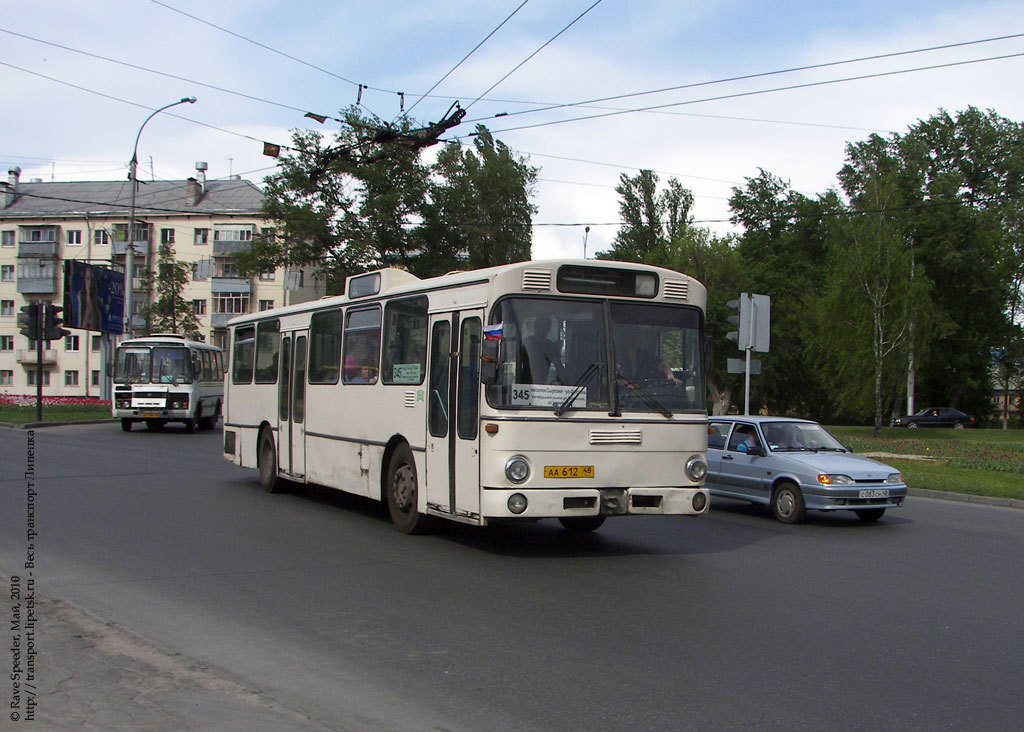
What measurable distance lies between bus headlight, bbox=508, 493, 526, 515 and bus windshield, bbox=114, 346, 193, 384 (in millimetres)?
25024

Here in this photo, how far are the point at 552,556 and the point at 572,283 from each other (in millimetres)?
2722

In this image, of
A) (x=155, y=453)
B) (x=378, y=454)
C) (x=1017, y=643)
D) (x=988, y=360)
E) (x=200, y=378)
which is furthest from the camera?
(x=988, y=360)

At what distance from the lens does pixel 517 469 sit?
9.73m

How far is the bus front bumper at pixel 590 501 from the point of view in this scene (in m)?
9.74

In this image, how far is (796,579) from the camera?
9352mm

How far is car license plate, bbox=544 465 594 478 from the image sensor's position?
387 inches

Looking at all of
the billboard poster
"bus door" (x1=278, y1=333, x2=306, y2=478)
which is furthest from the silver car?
the billboard poster

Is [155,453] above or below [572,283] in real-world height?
below

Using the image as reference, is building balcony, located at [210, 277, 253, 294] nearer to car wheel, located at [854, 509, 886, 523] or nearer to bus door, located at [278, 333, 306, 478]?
bus door, located at [278, 333, 306, 478]

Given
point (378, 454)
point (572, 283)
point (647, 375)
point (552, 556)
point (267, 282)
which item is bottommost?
point (552, 556)

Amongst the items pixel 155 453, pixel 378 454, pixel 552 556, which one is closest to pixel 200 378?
pixel 155 453

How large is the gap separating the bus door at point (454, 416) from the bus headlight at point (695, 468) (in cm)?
216

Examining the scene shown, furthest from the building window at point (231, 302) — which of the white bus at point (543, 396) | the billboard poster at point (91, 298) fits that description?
the white bus at point (543, 396)

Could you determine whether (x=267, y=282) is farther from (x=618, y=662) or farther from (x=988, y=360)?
(x=618, y=662)
